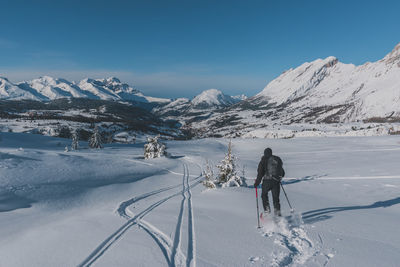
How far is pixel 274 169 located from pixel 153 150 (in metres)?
26.9

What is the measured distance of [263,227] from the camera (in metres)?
6.75

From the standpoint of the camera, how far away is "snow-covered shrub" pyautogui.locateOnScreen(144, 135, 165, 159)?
32.5m

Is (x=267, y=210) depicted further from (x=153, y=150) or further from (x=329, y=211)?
Result: (x=153, y=150)

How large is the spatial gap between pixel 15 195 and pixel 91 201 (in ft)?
11.7

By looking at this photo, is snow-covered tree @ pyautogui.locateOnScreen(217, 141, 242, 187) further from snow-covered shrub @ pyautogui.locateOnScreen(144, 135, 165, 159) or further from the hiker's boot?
snow-covered shrub @ pyautogui.locateOnScreen(144, 135, 165, 159)

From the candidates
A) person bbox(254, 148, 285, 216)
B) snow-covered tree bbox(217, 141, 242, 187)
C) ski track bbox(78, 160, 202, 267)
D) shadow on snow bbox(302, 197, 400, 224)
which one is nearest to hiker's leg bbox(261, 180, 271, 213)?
person bbox(254, 148, 285, 216)

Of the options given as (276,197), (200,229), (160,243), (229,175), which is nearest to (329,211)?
(276,197)

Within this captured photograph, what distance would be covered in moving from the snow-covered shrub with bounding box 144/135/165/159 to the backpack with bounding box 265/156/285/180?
26.3 meters

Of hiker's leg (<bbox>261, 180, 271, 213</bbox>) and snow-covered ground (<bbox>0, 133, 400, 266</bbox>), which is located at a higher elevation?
hiker's leg (<bbox>261, 180, 271, 213</bbox>)

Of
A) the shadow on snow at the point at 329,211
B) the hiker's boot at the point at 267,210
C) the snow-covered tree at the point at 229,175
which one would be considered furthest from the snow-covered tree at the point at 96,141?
the shadow on snow at the point at 329,211

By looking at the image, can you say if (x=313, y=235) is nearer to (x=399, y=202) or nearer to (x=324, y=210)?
(x=324, y=210)

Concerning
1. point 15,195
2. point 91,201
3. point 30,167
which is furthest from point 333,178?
point 30,167

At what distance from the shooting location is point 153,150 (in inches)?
1296

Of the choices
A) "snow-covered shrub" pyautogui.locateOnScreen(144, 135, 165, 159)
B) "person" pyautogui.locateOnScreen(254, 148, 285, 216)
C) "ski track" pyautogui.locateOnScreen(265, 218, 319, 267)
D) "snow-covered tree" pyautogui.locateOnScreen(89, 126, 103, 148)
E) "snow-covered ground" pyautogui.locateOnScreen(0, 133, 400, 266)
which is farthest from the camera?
"snow-covered tree" pyautogui.locateOnScreen(89, 126, 103, 148)
